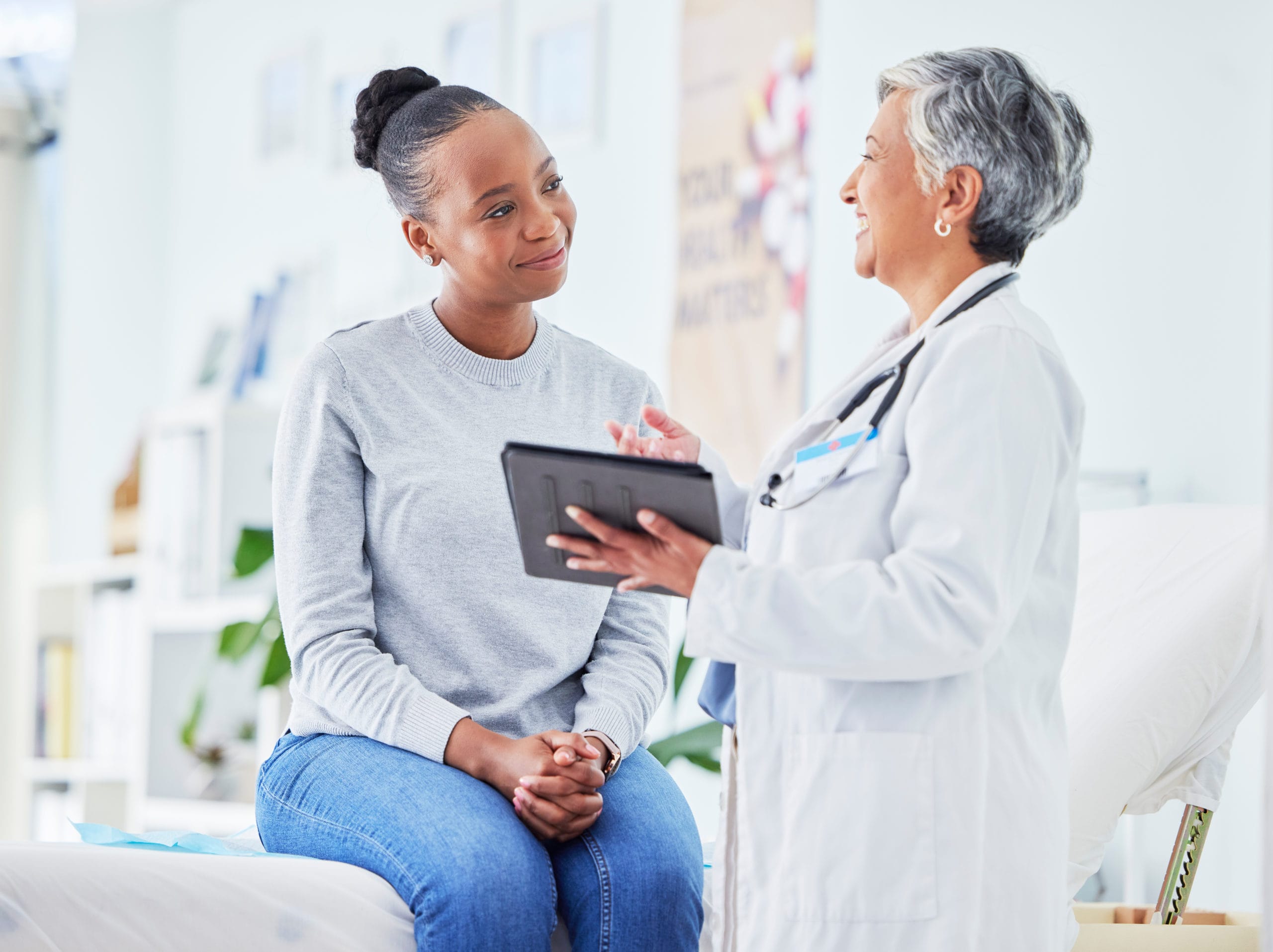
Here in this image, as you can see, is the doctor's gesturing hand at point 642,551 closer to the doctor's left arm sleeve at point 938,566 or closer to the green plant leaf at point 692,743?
the doctor's left arm sleeve at point 938,566

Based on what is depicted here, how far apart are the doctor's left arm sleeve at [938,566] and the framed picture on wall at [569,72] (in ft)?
7.57

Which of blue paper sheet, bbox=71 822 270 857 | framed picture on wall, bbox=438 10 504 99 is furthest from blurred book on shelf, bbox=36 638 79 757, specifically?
blue paper sheet, bbox=71 822 270 857

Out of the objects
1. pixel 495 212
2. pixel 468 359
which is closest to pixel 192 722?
pixel 468 359

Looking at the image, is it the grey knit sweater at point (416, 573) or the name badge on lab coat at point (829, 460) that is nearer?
the name badge on lab coat at point (829, 460)

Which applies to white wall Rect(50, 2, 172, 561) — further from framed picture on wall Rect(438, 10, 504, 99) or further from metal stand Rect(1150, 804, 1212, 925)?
metal stand Rect(1150, 804, 1212, 925)

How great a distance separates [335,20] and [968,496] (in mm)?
3544

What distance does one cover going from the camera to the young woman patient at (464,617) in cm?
135

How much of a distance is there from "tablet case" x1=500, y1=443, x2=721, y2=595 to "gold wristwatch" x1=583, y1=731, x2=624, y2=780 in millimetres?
355

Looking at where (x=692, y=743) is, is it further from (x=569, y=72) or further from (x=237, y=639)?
(x=569, y=72)

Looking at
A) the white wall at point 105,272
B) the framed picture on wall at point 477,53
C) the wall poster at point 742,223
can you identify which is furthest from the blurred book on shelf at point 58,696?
the wall poster at point 742,223

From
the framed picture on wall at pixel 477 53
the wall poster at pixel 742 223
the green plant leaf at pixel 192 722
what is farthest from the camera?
the framed picture on wall at pixel 477 53

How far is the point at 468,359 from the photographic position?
1.65m

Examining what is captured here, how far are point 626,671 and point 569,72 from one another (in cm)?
214

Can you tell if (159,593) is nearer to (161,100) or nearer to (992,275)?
(161,100)
